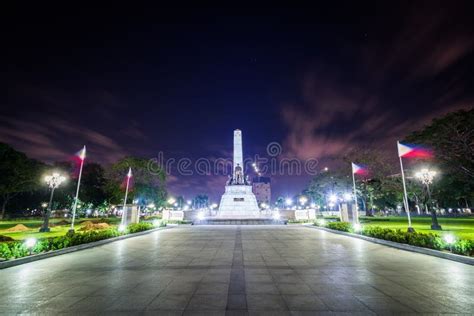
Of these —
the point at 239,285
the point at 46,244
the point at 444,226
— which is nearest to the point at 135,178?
the point at 46,244

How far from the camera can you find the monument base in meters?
38.0

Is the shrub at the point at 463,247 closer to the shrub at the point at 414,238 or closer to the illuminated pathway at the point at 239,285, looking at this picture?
the shrub at the point at 414,238

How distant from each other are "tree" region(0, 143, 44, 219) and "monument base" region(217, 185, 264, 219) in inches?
1461

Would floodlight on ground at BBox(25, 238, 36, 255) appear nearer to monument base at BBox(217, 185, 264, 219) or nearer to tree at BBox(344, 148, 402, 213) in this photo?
monument base at BBox(217, 185, 264, 219)

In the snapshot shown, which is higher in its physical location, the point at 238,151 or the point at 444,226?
the point at 238,151

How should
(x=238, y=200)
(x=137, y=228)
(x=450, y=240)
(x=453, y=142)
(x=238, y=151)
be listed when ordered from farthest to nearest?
(x=238, y=151)
(x=238, y=200)
(x=453, y=142)
(x=137, y=228)
(x=450, y=240)

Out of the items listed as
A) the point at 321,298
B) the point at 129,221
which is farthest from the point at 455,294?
the point at 129,221

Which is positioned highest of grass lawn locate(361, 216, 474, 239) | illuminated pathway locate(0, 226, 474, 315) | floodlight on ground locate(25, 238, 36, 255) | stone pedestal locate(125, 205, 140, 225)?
stone pedestal locate(125, 205, 140, 225)

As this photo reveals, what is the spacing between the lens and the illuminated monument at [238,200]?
38094 mm

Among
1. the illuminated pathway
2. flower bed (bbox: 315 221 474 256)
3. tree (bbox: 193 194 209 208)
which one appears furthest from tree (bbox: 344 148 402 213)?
tree (bbox: 193 194 209 208)

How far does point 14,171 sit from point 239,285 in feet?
171

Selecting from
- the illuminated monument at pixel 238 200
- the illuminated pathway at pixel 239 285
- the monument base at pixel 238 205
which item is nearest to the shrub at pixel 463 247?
the illuminated pathway at pixel 239 285

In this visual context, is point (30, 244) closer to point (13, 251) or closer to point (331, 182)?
point (13, 251)

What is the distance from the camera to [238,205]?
1516 inches
